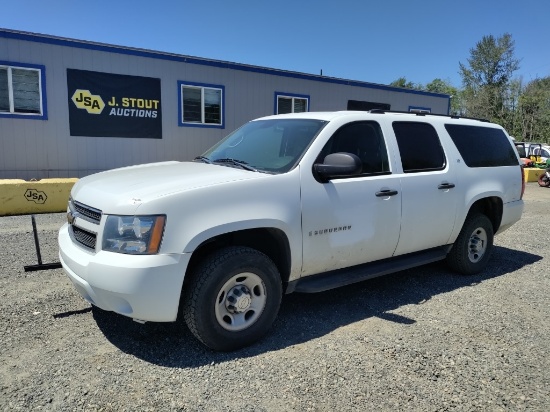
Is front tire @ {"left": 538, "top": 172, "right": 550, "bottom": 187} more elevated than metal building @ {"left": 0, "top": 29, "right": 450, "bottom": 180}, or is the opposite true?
metal building @ {"left": 0, "top": 29, "right": 450, "bottom": 180}

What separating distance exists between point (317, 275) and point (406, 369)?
1052 millimetres

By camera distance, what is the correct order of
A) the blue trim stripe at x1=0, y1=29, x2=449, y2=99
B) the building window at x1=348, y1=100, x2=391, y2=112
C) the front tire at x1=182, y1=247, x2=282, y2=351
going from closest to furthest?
the front tire at x1=182, y1=247, x2=282, y2=351
the blue trim stripe at x1=0, y1=29, x2=449, y2=99
the building window at x1=348, y1=100, x2=391, y2=112

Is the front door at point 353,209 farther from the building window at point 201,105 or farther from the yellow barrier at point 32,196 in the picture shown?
the building window at point 201,105

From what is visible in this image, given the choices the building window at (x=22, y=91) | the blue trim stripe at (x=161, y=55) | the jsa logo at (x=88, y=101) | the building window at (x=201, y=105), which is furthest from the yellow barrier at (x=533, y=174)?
the building window at (x=22, y=91)

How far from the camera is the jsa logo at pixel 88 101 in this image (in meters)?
10.4

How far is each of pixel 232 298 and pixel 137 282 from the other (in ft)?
2.42

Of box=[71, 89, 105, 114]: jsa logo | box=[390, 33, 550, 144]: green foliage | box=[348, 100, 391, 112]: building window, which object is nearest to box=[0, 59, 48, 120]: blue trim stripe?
box=[71, 89, 105, 114]: jsa logo

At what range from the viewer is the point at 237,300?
10.0 ft

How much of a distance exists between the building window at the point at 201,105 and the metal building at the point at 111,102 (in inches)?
1.2

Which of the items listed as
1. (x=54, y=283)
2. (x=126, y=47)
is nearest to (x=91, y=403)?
(x=54, y=283)

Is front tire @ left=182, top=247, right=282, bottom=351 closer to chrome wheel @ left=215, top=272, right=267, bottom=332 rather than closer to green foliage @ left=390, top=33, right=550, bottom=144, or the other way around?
chrome wheel @ left=215, top=272, right=267, bottom=332

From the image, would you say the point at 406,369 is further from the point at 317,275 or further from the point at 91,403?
the point at 91,403

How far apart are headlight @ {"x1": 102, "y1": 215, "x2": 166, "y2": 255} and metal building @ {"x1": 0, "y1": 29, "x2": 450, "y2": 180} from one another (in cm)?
890

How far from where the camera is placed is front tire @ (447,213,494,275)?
488 cm
